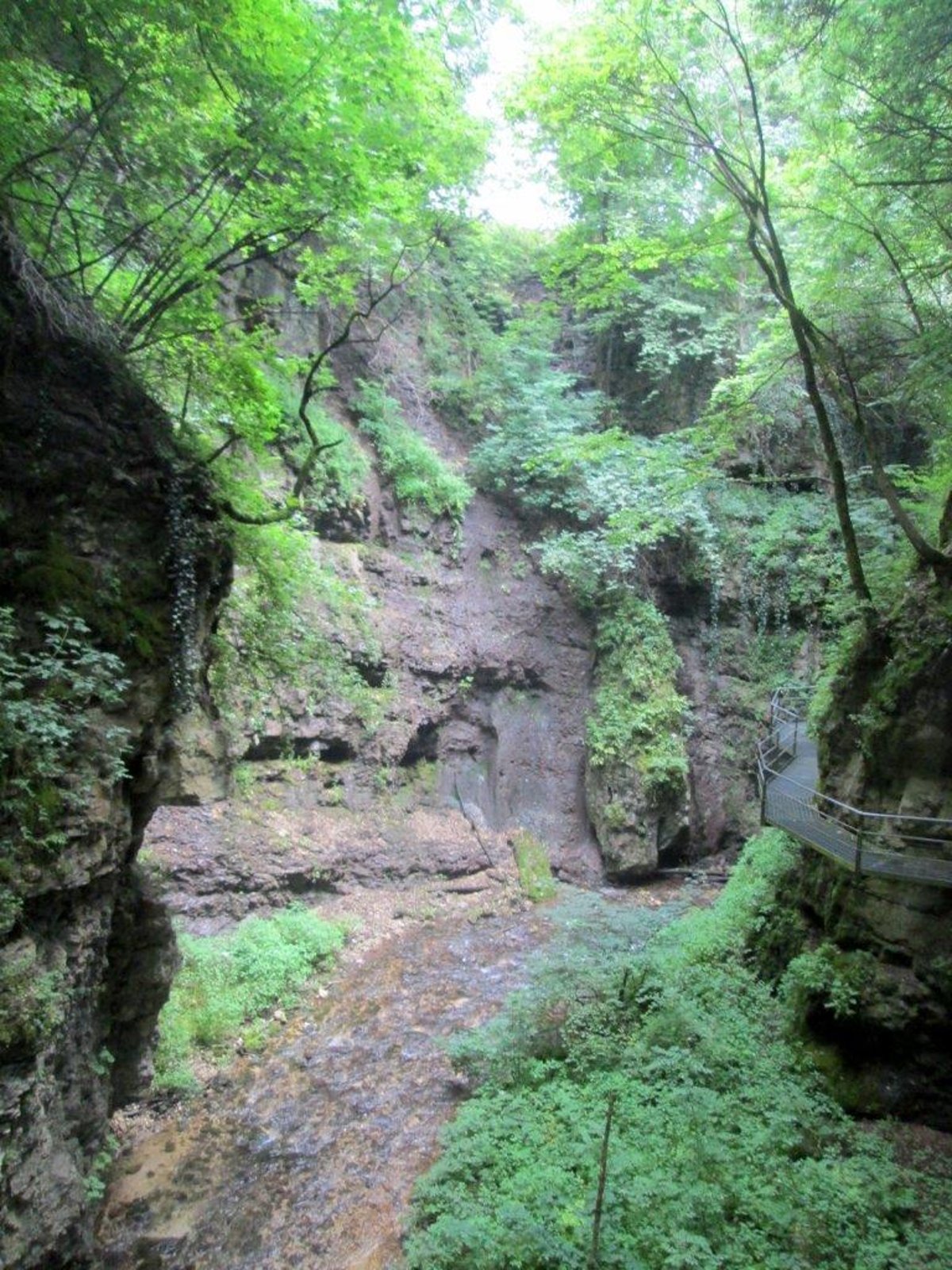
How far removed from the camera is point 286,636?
8.99 metres

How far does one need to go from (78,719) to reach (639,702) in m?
12.4

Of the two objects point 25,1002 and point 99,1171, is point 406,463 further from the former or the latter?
point 25,1002

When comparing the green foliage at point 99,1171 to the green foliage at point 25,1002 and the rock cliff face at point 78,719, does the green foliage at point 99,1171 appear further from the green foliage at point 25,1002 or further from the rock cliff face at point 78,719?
the green foliage at point 25,1002

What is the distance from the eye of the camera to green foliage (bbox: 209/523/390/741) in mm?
7316

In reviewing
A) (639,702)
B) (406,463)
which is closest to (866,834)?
(639,702)

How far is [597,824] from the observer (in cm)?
1450

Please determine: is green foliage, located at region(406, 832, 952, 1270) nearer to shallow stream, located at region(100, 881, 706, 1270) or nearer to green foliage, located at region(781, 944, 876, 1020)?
green foliage, located at region(781, 944, 876, 1020)

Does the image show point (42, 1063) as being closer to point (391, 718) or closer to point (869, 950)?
point (869, 950)

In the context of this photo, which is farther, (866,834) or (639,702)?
(639,702)

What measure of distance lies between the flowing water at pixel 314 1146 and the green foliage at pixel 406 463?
10.1m

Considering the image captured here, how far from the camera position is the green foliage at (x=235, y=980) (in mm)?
7848

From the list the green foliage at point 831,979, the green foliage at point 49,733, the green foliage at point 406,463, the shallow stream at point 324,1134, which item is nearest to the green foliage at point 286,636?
the green foliage at point 49,733

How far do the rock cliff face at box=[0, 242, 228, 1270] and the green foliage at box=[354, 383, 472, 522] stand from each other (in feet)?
32.6

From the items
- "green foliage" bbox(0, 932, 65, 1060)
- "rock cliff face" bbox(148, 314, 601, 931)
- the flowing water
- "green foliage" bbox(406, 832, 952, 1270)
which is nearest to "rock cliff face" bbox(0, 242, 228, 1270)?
"green foliage" bbox(0, 932, 65, 1060)
